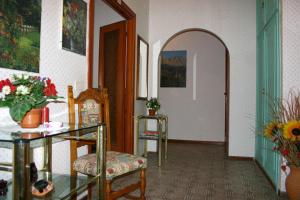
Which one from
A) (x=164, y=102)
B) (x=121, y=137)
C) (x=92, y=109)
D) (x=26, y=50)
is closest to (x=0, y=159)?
(x=26, y=50)

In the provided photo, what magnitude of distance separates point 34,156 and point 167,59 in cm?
480

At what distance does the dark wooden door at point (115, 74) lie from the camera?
3662 millimetres

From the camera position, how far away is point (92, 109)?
2.29 m

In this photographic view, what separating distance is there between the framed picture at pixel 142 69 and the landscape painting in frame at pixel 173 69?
1.73 metres

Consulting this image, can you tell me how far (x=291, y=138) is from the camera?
86.9 inches

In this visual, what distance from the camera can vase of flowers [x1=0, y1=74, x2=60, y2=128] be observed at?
4.12 feet

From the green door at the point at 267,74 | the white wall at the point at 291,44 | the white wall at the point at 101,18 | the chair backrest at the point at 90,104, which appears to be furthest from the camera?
the white wall at the point at 101,18

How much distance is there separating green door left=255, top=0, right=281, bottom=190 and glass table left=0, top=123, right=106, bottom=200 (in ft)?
6.35

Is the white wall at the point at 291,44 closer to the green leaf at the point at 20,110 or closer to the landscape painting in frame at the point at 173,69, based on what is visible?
the green leaf at the point at 20,110

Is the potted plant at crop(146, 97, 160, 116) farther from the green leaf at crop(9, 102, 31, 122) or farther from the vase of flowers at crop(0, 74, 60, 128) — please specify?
the green leaf at crop(9, 102, 31, 122)

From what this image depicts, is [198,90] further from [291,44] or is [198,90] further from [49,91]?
[49,91]

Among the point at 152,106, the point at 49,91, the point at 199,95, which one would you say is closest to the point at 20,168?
the point at 49,91

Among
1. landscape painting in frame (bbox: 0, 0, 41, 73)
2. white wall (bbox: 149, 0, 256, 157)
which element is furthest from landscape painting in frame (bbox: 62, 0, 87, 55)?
white wall (bbox: 149, 0, 256, 157)

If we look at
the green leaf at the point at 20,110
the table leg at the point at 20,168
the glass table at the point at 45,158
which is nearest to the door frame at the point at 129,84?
the glass table at the point at 45,158
